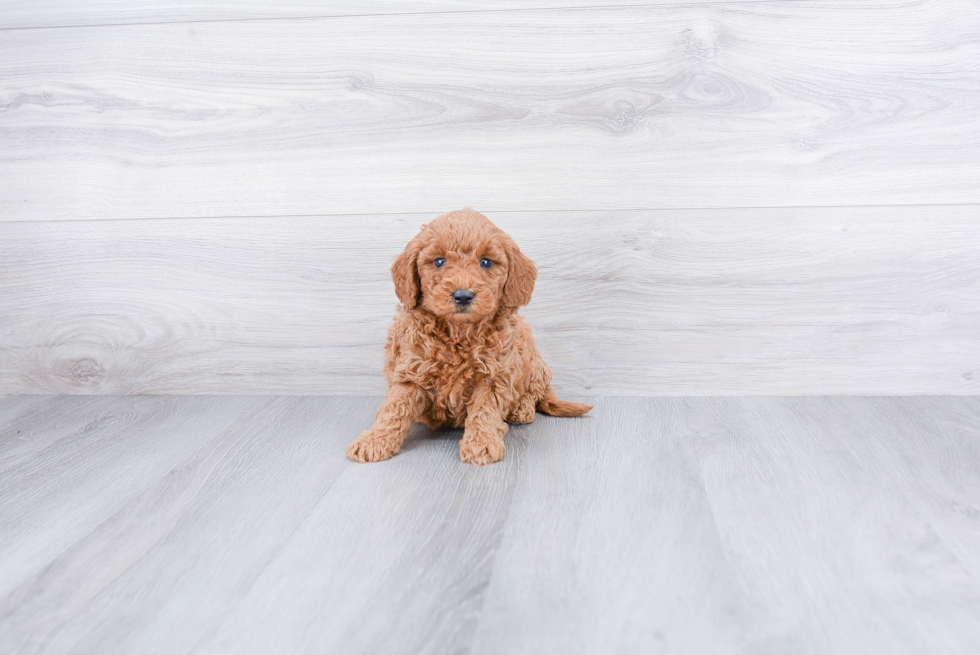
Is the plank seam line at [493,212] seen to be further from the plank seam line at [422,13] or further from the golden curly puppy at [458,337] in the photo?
the plank seam line at [422,13]

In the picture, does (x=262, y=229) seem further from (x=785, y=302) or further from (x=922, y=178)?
(x=922, y=178)

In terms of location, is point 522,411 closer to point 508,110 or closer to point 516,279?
point 516,279

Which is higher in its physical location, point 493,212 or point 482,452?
point 493,212

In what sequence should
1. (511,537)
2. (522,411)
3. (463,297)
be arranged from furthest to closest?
(522,411) < (463,297) < (511,537)

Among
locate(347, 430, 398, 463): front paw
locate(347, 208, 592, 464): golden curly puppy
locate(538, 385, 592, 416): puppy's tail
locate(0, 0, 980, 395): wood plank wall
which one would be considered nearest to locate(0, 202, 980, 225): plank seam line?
locate(0, 0, 980, 395): wood plank wall

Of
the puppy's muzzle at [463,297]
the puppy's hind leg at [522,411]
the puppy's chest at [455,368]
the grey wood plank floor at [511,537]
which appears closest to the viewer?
the grey wood plank floor at [511,537]

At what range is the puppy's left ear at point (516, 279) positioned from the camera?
4.59 feet

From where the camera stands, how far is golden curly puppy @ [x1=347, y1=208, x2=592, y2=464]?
1347mm

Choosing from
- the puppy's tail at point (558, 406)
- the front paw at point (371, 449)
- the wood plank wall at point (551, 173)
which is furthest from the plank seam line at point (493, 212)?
the front paw at point (371, 449)

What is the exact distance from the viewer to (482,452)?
1.35 meters

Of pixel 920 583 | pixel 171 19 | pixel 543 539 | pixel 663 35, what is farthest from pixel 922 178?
pixel 171 19

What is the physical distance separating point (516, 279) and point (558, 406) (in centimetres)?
37

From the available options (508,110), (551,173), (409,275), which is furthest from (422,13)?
(409,275)

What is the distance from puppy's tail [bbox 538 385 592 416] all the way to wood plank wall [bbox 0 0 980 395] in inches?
6.7
